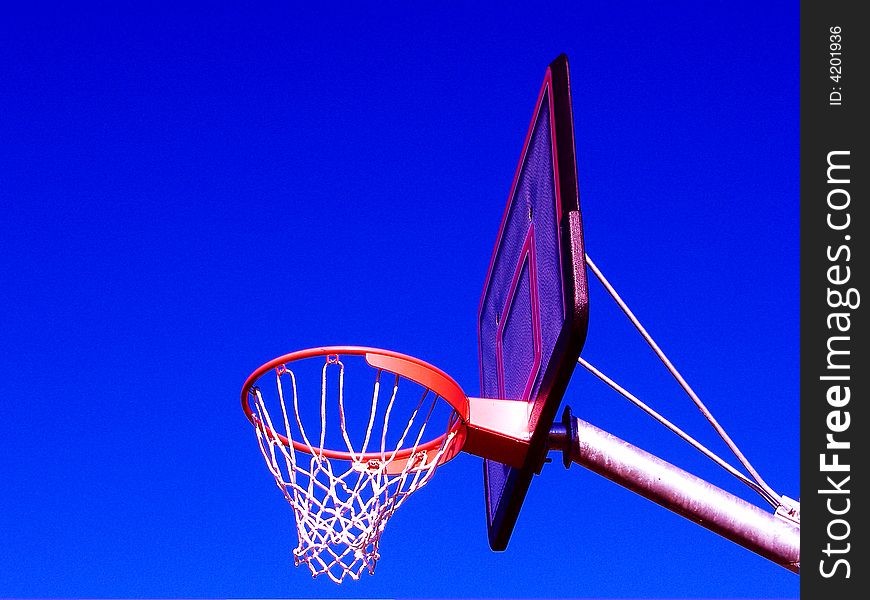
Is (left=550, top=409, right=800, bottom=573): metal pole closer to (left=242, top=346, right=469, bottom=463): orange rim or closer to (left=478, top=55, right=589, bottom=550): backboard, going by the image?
(left=478, top=55, right=589, bottom=550): backboard

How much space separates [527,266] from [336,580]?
5.05 feet

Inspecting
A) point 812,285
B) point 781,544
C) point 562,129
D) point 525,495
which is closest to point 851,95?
point 812,285

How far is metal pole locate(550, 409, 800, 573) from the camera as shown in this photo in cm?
370

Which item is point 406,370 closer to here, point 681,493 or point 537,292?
point 537,292

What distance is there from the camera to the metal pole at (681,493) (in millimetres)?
3695

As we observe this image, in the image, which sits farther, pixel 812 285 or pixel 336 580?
pixel 812 285

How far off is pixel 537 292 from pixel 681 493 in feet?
3.20

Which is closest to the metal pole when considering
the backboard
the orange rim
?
the backboard

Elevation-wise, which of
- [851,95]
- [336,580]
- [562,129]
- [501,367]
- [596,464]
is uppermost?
Answer: [851,95]

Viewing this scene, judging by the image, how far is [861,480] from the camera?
12.1ft

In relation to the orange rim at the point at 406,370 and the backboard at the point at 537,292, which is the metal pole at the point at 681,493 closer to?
the backboard at the point at 537,292

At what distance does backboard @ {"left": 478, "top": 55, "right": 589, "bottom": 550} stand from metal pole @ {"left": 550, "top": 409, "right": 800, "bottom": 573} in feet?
0.66

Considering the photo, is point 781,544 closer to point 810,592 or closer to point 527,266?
point 810,592

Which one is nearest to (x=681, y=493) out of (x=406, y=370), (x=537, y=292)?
(x=537, y=292)
